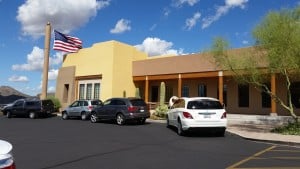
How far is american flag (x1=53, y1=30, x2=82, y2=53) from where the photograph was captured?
117 ft

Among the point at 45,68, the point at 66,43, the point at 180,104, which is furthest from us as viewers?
the point at 45,68

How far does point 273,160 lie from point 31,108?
23.7 m

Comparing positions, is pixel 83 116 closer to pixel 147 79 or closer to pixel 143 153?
pixel 147 79

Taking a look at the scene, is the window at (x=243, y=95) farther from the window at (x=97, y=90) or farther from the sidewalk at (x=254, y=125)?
the window at (x=97, y=90)

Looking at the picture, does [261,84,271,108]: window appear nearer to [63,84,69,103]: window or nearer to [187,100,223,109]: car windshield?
[187,100,223,109]: car windshield

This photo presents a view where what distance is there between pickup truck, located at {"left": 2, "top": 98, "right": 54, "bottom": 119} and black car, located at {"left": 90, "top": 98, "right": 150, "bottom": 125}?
8.61m

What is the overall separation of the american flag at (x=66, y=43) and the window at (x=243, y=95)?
17.7 metres

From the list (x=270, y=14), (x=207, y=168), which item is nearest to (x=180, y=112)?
(x=270, y=14)

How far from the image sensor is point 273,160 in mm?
9742

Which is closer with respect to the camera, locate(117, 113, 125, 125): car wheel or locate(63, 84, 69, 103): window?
locate(117, 113, 125, 125): car wheel

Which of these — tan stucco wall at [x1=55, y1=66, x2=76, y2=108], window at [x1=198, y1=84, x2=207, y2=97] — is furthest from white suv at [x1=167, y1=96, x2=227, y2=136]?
tan stucco wall at [x1=55, y1=66, x2=76, y2=108]

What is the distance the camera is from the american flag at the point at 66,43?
117 ft

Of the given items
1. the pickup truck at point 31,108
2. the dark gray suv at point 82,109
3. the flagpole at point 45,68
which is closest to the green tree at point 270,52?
the dark gray suv at point 82,109

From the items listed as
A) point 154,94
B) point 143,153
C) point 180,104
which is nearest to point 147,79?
point 154,94
